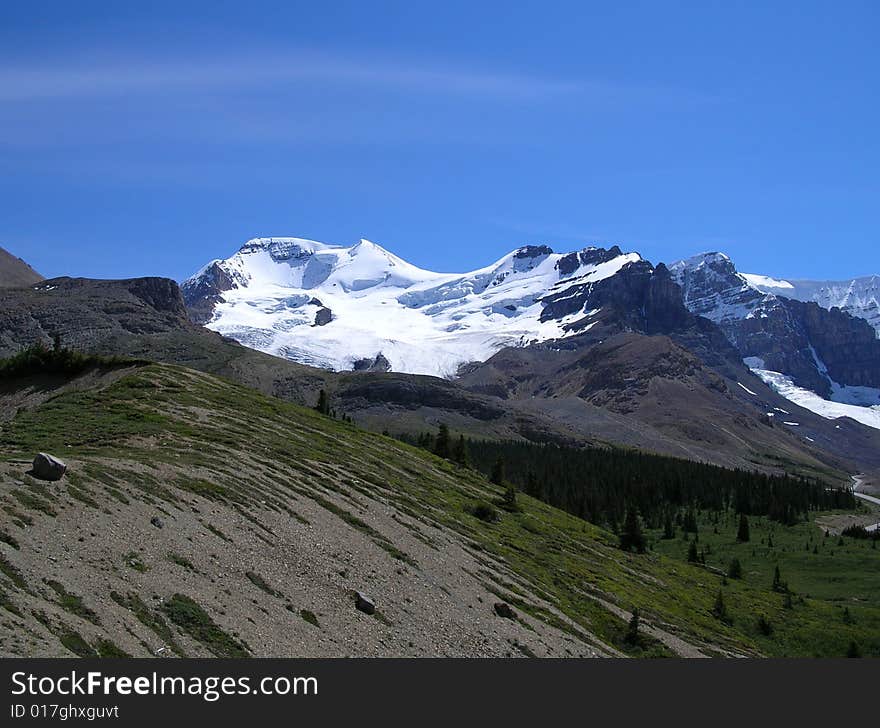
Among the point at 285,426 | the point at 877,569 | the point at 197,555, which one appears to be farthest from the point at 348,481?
the point at 877,569

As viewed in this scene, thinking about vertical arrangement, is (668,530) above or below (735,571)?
below

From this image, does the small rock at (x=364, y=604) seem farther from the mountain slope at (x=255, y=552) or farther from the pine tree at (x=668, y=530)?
the pine tree at (x=668, y=530)

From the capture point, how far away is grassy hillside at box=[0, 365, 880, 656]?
3650 cm

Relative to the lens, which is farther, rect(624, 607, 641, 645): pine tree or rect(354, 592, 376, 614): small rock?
rect(624, 607, 641, 645): pine tree

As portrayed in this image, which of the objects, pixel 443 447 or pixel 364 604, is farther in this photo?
pixel 443 447

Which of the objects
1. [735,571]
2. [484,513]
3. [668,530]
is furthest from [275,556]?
[668,530]

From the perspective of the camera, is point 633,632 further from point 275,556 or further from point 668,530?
point 668,530

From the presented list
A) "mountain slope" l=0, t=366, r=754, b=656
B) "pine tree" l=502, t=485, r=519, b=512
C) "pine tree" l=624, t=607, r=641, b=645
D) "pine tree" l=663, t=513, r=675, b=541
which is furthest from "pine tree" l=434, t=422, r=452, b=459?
"pine tree" l=624, t=607, r=641, b=645

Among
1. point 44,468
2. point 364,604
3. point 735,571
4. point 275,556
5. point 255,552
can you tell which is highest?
point 44,468

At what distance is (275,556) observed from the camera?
48531 millimetres

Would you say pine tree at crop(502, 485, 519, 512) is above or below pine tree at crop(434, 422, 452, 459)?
below

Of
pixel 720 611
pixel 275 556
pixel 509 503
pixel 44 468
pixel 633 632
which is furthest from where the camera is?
pixel 509 503

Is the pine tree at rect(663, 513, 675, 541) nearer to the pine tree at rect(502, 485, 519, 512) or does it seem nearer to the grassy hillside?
the grassy hillside

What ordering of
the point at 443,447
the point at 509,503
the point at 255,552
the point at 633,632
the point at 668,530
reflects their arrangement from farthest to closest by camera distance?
the point at 668,530 < the point at 443,447 < the point at 509,503 < the point at 633,632 < the point at 255,552
